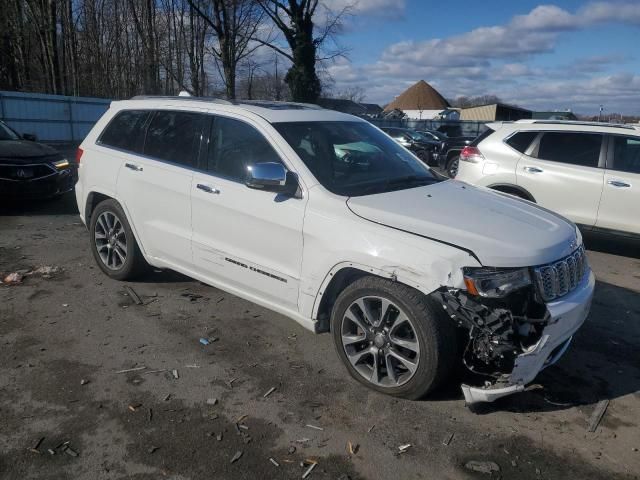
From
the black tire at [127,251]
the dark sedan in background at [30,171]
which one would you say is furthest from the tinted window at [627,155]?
the dark sedan in background at [30,171]

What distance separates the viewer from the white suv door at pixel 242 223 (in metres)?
3.79

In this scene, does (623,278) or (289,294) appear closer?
(289,294)

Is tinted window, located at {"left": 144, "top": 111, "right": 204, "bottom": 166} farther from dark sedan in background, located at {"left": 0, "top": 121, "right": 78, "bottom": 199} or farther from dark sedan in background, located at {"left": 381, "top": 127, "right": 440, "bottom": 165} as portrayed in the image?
dark sedan in background, located at {"left": 381, "top": 127, "right": 440, "bottom": 165}

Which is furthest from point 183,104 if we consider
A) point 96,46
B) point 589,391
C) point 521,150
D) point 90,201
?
point 96,46

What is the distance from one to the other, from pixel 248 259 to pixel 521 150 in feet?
17.1

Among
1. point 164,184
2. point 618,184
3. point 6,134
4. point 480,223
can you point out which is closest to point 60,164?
point 6,134

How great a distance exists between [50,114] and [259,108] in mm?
18822

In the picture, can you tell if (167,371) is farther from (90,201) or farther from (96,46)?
(96,46)

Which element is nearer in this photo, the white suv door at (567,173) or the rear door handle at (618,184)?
the rear door handle at (618,184)

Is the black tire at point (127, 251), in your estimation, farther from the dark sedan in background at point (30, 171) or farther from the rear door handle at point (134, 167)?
the dark sedan in background at point (30, 171)

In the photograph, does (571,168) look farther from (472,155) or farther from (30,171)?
(30,171)

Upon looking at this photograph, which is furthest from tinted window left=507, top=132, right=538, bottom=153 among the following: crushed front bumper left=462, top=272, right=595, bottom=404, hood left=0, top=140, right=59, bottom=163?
hood left=0, top=140, right=59, bottom=163

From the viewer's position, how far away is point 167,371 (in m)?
3.75

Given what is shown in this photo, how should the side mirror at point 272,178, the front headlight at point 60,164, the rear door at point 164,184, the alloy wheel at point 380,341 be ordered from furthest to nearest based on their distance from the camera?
1. the front headlight at point 60,164
2. the rear door at point 164,184
3. the side mirror at point 272,178
4. the alloy wheel at point 380,341
